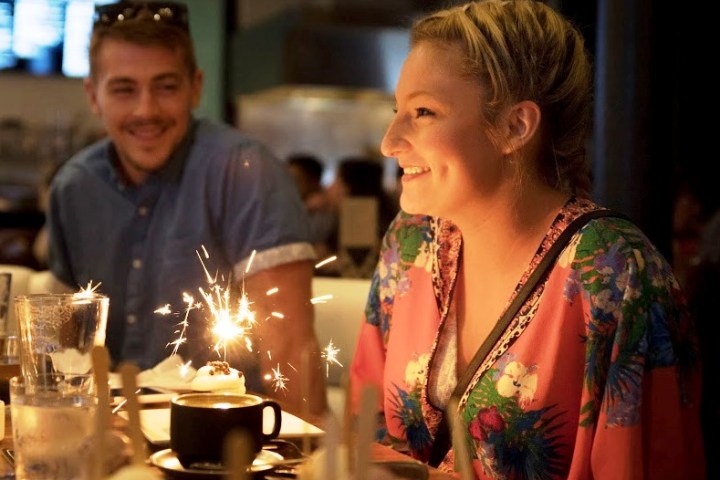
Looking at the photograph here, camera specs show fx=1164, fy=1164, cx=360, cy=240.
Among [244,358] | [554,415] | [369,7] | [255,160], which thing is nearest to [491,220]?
[554,415]

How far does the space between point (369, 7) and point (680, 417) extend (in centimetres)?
662

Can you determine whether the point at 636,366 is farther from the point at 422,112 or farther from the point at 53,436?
the point at 53,436

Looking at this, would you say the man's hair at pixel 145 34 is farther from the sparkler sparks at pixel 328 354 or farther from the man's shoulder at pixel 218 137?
the sparkler sparks at pixel 328 354

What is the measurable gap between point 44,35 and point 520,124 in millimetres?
6648

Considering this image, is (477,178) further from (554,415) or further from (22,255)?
(22,255)

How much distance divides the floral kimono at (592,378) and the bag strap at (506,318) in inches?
0.4

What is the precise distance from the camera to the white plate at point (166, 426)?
156 cm

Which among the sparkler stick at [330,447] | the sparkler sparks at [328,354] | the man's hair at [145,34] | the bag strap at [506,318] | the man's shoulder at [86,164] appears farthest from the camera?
the man's shoulder at [86,164]

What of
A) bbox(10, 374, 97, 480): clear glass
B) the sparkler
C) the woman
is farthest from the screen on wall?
bbox(10, 374, 97, 480): clear glass

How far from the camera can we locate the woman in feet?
5.99

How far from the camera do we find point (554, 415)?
1844 millimetres

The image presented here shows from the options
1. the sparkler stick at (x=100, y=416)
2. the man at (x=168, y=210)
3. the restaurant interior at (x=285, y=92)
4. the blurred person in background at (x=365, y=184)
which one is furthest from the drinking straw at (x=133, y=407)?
the blurred person in background at (x=365, y=184)

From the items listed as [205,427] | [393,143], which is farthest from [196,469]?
[393,143]

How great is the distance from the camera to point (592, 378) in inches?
71.4
